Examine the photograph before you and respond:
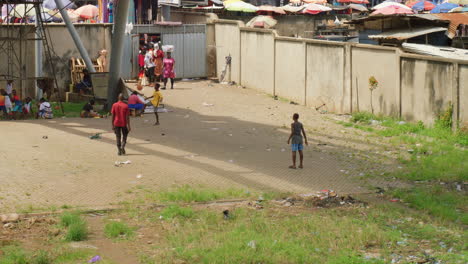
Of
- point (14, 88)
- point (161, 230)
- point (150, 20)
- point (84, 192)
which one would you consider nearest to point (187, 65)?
point (150, 20)

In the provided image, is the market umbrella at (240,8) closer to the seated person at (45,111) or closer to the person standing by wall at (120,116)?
the seated person at (45,111)

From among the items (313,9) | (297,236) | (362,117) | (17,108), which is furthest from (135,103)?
(313,9)

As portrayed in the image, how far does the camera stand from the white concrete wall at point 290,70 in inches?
1078

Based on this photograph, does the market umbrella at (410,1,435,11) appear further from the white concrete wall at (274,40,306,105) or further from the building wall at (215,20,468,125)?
the white concrete wall at (274,40,306,105)

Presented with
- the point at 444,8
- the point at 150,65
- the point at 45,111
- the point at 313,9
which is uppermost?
the point at 313,9

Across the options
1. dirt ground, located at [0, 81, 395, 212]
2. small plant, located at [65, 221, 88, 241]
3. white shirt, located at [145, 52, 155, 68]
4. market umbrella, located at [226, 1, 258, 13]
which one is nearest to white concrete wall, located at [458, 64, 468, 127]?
dirt ground, located at [0, 81, 395, 212]

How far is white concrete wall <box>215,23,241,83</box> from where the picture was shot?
107 ft

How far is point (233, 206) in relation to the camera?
13664 millimetres

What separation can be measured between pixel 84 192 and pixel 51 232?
2.53m

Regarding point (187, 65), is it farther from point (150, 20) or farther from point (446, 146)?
point (446, 146)

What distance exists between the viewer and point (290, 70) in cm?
2816

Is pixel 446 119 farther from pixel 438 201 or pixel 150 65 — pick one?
pixel 150 65

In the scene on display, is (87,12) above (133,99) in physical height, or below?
above

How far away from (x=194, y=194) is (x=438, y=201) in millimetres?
4119
